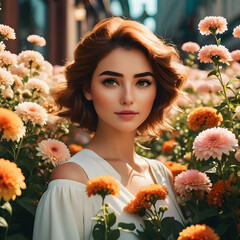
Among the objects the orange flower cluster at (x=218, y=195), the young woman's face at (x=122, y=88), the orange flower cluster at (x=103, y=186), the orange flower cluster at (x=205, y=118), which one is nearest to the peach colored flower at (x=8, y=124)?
the orange flower cluster at (x=103, y=186)

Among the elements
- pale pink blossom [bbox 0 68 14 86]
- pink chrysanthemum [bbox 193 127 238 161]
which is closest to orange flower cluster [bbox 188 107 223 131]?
pink chrysanthemum [bbox 193 127 238 161]

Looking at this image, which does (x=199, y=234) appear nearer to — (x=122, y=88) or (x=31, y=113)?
(x=122, y=88)

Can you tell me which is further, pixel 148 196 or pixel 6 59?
pixel 6 59

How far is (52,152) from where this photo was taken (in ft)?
5.29

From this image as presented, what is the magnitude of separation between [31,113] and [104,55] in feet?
1.30

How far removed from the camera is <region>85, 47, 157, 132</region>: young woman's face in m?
1.56

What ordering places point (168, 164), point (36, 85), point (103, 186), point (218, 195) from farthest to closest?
1. point (168, 164)
2. point (36, 85)
3. point (218, 195)
4. point (103, 186)

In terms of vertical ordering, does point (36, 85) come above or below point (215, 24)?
below

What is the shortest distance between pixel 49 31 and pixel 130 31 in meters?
4.89

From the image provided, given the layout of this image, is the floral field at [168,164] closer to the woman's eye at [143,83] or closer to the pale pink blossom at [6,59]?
the pale pink blossom at [6,59]

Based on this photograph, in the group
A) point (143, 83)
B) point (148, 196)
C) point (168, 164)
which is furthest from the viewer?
point (168, 164)

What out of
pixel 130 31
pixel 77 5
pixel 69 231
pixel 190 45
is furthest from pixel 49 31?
pixel 69 231

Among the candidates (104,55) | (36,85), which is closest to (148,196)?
(104,55)

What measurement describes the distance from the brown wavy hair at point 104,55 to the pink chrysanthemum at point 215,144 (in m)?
0.49
